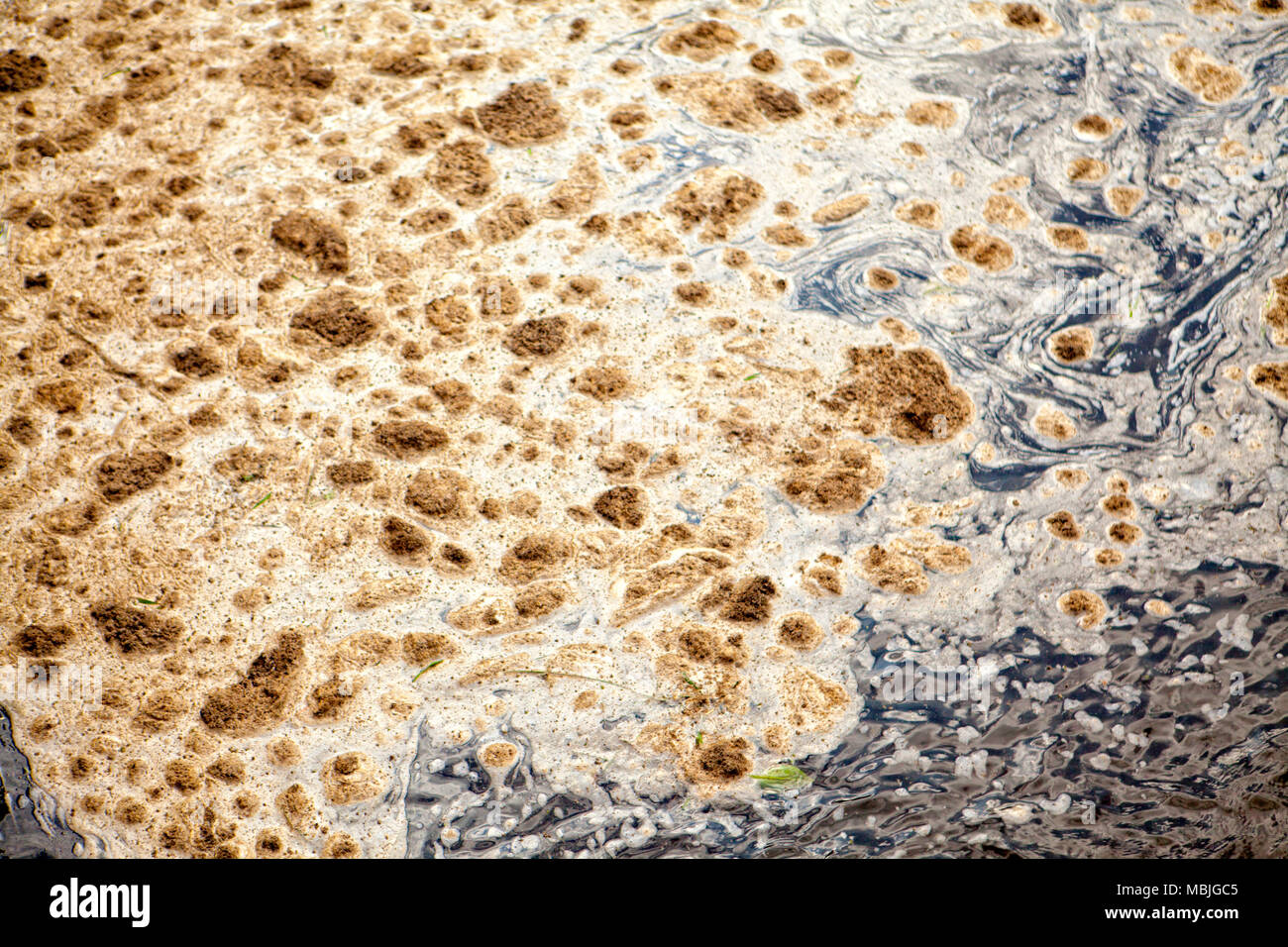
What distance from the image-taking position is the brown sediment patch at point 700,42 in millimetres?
3098

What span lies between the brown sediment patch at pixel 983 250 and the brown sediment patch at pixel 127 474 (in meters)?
2.61

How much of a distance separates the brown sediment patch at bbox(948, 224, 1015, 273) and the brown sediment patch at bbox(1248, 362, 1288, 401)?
84cm

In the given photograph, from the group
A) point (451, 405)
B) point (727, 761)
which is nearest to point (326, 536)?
point (451, 405)

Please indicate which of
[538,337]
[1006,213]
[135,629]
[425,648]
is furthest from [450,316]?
[1006,213]

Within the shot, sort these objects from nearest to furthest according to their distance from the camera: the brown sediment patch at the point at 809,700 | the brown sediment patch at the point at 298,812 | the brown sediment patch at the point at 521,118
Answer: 1. the brown sediment patch at the point at 298,812
2. the brown sediment patch at the point at 809,700
3. the brown sediment patch at the point at 521,118

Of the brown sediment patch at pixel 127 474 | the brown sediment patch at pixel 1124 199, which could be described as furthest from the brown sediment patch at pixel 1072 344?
the brown sediment patch at pixel 127 474

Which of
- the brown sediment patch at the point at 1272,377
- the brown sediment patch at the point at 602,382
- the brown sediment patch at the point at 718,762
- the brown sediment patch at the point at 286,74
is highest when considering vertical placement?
the brown sediment patch at the point at 286,74

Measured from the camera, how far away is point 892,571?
109 inches

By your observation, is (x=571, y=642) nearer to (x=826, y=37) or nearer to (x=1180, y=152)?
(x=826, y=37)

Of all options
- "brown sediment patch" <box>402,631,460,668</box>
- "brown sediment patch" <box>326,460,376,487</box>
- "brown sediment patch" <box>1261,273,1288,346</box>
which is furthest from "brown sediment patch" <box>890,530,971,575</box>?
"brown sediment patch" <box>326,460,376,487</box>

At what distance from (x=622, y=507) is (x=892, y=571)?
2.79 feet

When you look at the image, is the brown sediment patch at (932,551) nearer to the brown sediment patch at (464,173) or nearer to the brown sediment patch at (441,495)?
the brown sediment patch at (441,495)

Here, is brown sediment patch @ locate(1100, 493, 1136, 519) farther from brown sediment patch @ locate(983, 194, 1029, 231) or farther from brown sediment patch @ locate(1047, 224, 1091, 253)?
brown sediment patch @ locate(983, 194, 1029, 231)
